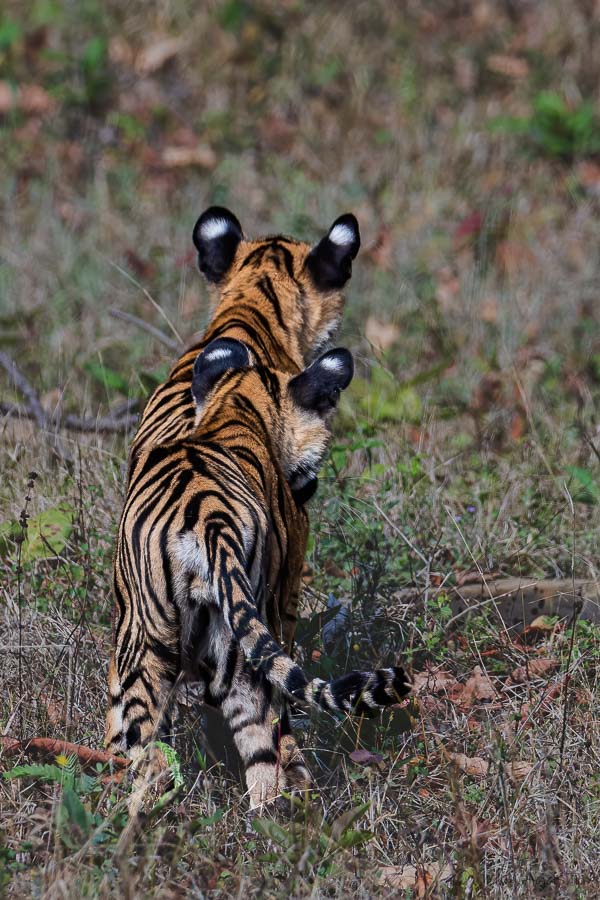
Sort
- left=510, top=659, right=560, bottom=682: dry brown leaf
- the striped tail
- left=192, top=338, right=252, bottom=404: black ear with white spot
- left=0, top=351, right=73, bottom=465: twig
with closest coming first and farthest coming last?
the striped tail
left=192, top=338, right=252, bottom=404: black ear with white spot
left=510, top=659, right=560, bottom=682: dry brown leaf
left=0, top=351, right=73, bottom=465: twig

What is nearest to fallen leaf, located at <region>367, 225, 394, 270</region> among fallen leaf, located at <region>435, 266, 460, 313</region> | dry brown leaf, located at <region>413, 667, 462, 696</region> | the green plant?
fallen leaf, located at <region>435, 266, 460, 313</region>

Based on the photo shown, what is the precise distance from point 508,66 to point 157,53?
2.80 meters

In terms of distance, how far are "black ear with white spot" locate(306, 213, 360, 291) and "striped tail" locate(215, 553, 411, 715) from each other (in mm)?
1954

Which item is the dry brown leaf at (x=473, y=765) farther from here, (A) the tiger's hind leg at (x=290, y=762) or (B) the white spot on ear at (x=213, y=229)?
(B) the white spot on ear at (x=213, y=229)

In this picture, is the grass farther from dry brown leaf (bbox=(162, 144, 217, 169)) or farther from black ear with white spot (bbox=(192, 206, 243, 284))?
black ear with white spot (bbox=(192, 206, 243, 284))

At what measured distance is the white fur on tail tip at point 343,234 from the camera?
498cm

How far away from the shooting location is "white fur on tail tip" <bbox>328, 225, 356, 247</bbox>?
16.3ft

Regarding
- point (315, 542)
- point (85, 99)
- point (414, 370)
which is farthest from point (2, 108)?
point (315, 542)

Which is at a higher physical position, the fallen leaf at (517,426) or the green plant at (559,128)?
the green plant at (559,128)

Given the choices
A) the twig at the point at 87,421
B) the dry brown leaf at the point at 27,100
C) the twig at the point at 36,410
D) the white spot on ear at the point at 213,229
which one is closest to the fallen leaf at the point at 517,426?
the twig at the point at 87,421

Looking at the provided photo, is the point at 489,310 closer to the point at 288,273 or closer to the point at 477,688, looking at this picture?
the point at 288,273

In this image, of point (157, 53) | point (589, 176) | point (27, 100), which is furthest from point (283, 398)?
point (157, 53)

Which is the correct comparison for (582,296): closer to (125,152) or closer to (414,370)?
(414,370)

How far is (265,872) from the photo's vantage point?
338 centimetres
